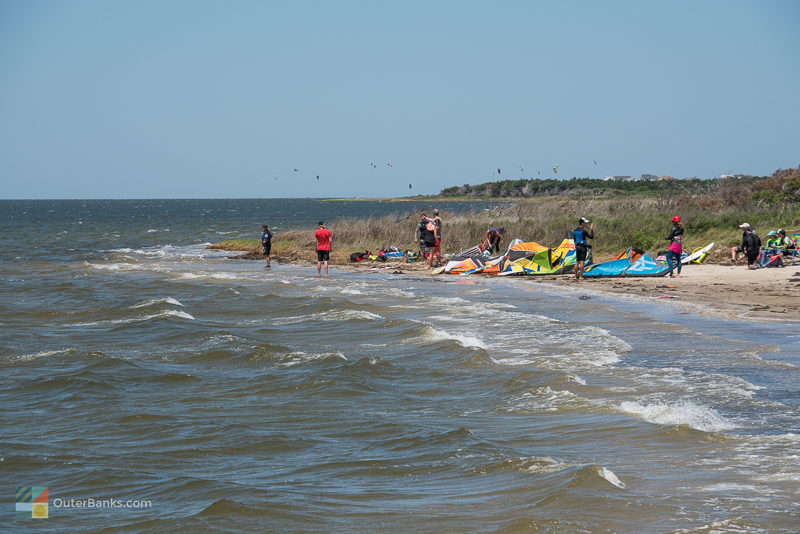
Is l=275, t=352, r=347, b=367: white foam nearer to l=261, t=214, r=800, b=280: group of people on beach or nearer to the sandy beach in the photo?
the sandy beach

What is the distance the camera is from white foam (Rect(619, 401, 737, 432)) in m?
8.44

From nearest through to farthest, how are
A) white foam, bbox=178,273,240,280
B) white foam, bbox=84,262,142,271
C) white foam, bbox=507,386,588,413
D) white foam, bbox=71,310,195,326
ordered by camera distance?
white foam, bbox=507,386,588,413
white foam, bbox=71,310,195,326
white foam, bbox=178,273,240,280
white foam, bbox=84,262,142,271

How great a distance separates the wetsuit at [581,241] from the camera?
69.9 ft

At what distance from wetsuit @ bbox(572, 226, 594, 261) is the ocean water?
291 centimetres

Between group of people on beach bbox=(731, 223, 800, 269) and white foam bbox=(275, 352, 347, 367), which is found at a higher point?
group of people on beach bbox=(731, 223, 800, 269)

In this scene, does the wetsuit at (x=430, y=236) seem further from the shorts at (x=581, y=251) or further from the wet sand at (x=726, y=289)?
the shorts at (x=581, y=251)

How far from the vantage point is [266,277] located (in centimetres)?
2734

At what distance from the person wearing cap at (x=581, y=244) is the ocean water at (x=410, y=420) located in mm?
2857

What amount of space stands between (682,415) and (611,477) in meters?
2.13

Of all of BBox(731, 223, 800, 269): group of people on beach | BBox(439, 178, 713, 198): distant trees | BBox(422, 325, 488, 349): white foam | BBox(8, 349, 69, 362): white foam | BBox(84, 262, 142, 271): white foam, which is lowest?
BBox(84, 262, 142, 271): white foam

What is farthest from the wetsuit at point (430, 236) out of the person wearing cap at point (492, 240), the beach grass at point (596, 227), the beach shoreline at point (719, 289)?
the beach grass at point (596, 227)

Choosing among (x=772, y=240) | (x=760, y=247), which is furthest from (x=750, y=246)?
(x=772, y=240)

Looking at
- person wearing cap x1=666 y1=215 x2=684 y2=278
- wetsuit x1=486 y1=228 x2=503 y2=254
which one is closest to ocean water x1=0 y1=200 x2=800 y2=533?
person wearing cap x1=666 y1=215 x2=684 y2=278

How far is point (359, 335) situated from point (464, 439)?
726 cm
